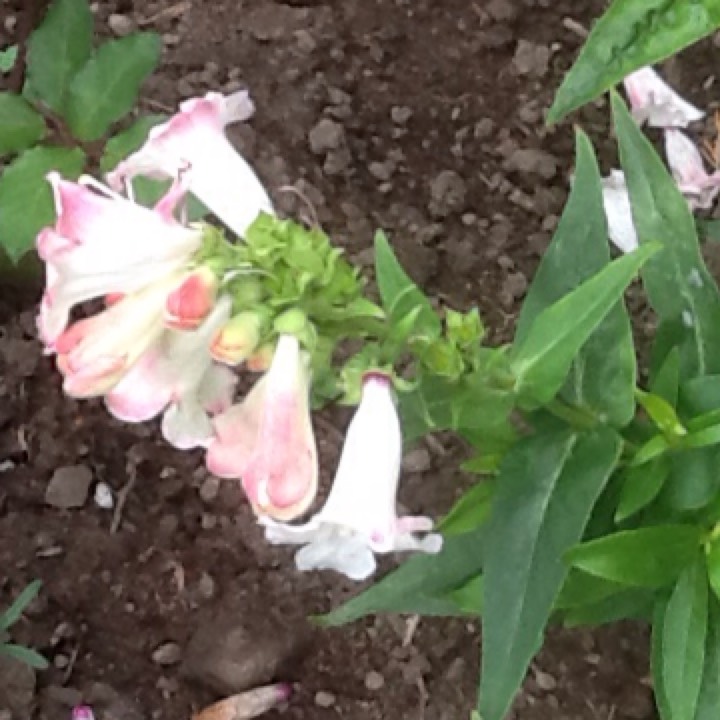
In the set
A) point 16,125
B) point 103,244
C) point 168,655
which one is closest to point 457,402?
point 103,244

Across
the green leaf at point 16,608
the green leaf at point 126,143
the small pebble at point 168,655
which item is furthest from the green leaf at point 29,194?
the small pebble at point 168,655

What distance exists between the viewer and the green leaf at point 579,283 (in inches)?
49.1

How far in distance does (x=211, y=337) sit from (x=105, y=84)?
2.40 feet

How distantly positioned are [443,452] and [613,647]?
1.10 feet

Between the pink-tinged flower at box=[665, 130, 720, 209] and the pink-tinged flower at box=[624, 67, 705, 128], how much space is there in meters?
0.03

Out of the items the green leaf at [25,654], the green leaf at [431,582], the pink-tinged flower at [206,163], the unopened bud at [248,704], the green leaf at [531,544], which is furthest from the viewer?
the unopened bud at [248,704]

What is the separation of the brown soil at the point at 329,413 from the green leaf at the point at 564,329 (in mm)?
867

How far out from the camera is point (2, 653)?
1.94 meters

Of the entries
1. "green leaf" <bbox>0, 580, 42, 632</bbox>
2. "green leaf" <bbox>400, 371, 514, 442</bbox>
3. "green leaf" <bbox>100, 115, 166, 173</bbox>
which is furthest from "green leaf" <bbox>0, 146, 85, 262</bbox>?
"green leaf" <bbox>400, 371, 514, 442</bbox>

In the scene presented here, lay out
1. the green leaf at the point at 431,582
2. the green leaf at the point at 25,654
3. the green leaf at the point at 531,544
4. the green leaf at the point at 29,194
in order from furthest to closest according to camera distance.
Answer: the green leaf at the point at 25,654 → the green leaf at the point at 29,194 → the green leaf at the point at 431,582 → the green leaf at the point at 531,544

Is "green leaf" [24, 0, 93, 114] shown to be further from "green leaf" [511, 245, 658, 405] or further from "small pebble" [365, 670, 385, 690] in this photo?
"small pebble" [365, 670, 385, 690]

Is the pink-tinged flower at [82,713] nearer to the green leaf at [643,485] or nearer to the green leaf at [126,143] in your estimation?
the green leaf at [126,143]

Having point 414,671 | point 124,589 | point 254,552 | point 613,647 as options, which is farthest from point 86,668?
point 613,647

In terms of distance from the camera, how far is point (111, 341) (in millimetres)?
968
